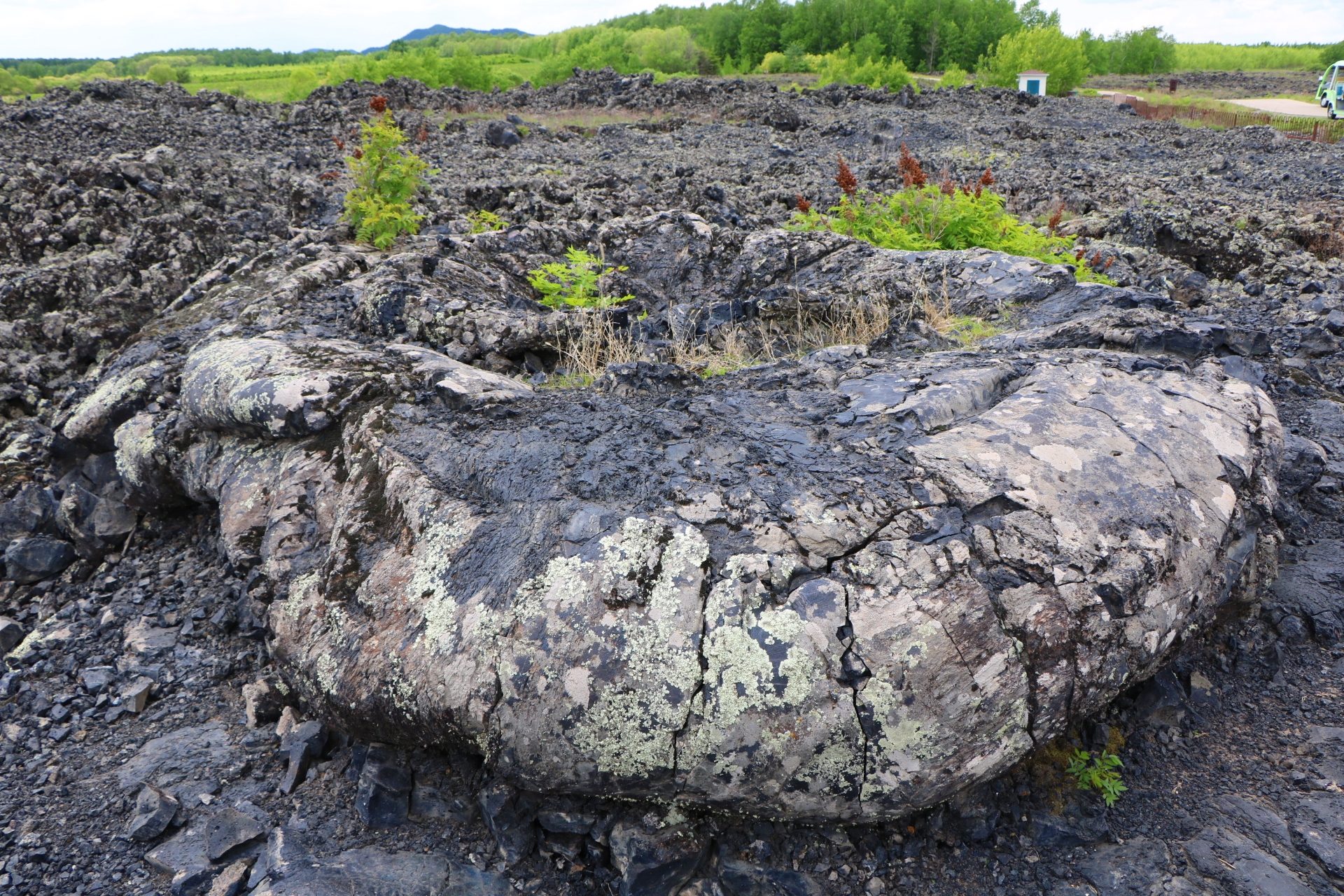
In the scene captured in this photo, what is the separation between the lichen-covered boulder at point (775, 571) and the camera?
2430 mm

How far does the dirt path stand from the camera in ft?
114

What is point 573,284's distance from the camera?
21.6ft

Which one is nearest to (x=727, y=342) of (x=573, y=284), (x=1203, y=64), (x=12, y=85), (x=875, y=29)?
(x=573, y=284)

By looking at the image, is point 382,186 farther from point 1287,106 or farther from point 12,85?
point 1287,106

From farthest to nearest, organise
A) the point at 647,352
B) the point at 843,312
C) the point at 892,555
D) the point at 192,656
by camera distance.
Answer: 1. the point at 843,312
2. the point at 647,352
3. the point at 192,656
4. the point at 892,555

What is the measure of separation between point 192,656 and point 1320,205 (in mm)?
16204

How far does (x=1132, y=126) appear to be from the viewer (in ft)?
79.5

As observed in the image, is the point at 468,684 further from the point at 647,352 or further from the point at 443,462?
the point at 647,352

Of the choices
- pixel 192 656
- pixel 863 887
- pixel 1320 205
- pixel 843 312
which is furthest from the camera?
pixel 1320 205

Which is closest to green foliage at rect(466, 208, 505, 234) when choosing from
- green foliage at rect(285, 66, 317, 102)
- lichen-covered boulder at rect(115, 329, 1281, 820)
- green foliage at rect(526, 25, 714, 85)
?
lichen-covered boulder at rect(115, 329, 1281, 820)

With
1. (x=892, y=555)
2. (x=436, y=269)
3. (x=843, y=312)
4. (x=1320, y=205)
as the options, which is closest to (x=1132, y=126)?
(x=1320, y=205)

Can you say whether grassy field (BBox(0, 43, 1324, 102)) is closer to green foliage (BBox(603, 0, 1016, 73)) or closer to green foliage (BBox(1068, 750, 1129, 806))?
green foliage (BBox(603, 0, 1016, 73))

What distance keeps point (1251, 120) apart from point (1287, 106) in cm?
1649

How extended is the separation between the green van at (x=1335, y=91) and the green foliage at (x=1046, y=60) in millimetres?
12794
